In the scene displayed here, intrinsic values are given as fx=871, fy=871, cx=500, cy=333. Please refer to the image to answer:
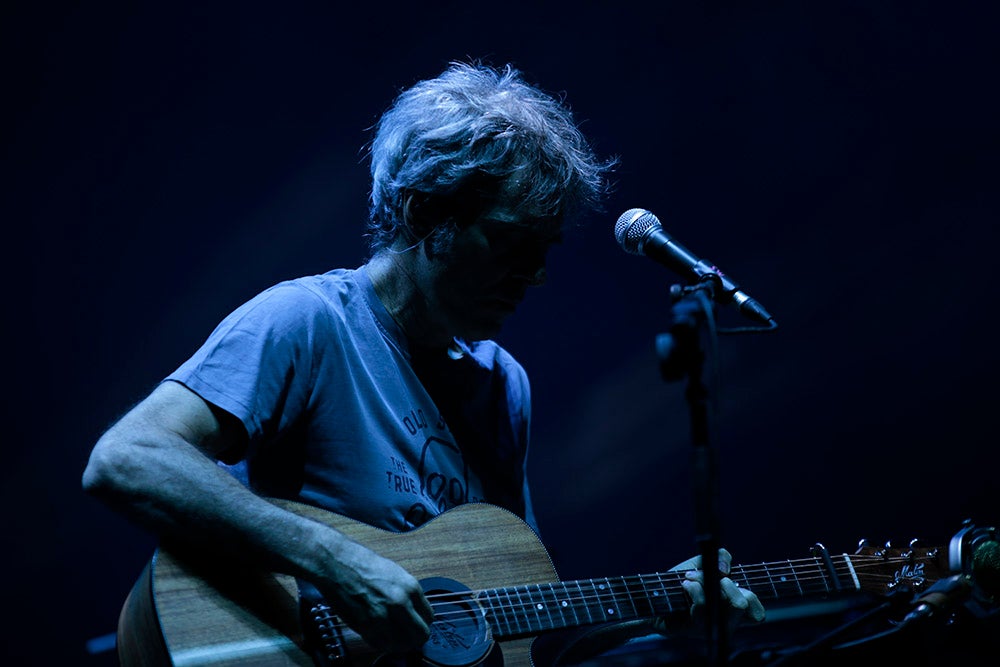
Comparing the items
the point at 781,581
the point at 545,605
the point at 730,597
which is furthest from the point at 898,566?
the point at 545,605

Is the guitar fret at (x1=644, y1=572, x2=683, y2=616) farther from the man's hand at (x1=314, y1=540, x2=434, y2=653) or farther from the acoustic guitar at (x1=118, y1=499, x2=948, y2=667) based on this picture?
the man's hand at (x1=314, y1=540, x2=434, y2=653)

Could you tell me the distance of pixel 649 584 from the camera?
7.39 feet

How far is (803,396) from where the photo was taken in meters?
3.66

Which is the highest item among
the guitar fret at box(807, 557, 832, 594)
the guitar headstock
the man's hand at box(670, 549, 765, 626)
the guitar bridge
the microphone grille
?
the microphone grille

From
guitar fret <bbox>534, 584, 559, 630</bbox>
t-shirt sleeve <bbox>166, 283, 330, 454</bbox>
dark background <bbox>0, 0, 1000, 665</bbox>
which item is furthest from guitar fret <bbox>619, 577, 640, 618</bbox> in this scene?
dark background <bbox>0, 0, 1000, 665</bbox>

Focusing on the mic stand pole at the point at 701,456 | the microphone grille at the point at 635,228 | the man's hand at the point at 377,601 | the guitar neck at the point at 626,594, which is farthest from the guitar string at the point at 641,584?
the microphone grille at the point at 635,228

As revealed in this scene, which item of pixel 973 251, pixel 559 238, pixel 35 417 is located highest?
pixel 973 251

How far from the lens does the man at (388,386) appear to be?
5.53 ft

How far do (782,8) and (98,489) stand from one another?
3231 millimetres

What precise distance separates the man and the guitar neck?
3.8 inches

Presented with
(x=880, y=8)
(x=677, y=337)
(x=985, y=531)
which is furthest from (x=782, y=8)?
(x=677, y=337)

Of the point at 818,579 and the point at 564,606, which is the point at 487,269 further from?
the point at 818,579

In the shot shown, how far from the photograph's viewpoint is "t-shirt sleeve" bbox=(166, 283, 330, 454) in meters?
1.89

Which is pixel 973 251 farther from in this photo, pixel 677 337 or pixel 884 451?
pixel 677 337
